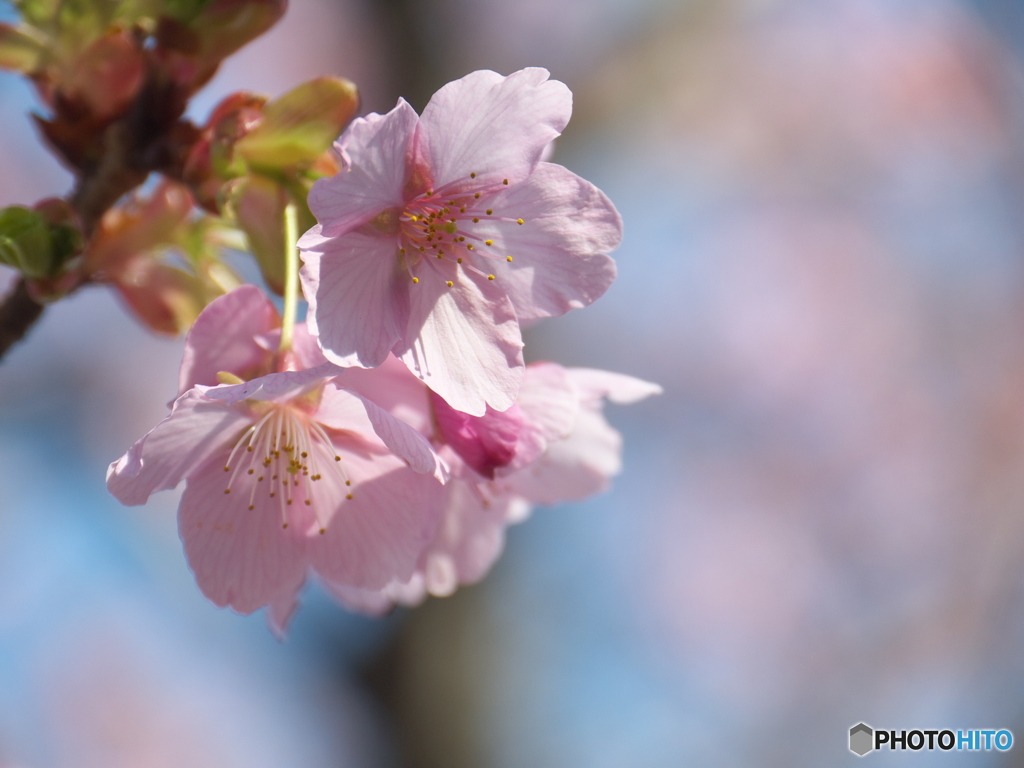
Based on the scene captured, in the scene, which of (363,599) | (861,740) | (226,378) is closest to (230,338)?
(226,378)

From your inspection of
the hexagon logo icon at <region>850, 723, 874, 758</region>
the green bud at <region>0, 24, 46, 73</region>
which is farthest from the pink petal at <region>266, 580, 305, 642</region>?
the hexagon logo icon at <region>850, 723, 874, 758</region>

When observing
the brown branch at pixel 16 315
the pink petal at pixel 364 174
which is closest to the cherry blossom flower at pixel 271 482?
the pink petal at pixel 364 174

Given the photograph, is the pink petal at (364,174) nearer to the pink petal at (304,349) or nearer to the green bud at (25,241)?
the pink petal at (304,349)

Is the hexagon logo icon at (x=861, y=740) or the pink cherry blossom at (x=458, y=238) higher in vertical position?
the pink cherry blossom at (x=458, y=238)

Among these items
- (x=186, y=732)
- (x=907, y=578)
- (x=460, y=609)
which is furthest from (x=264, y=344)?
(x=186, y=732)

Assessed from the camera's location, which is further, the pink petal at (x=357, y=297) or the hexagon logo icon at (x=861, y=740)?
the hexagon logo icon at (x=861, y=740)

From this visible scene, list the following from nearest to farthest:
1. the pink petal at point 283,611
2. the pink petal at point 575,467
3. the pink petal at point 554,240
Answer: the pink petal at point 554,240, the pink petal at point 283,611, the pink petal at point 575,467
